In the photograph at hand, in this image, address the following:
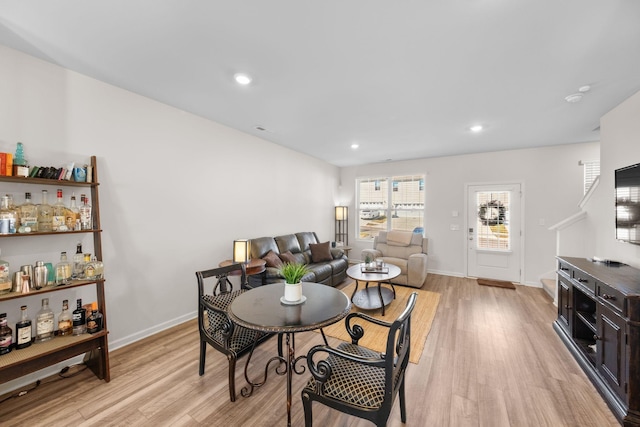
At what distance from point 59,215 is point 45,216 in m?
0.08

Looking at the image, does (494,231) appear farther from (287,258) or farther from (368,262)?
(287,258)

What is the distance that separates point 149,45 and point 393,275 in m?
3.74

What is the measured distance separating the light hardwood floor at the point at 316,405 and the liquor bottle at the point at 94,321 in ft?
1.44

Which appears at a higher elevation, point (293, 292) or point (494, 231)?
point (494, 231)

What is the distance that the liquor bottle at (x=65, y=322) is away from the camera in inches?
79.8

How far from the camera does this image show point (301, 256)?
4.44m

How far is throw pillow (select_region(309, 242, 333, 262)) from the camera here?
465 cm

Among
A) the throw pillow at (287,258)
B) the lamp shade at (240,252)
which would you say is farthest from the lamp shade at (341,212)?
the lamp shade at (240,252)

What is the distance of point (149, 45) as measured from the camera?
1.83 metres

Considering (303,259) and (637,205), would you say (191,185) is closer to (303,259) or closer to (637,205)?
(303,259)

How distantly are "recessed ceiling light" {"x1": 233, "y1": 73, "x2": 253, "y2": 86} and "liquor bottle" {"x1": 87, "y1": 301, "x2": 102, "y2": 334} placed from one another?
2.32 m

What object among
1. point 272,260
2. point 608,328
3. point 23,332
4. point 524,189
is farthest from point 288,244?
point 524,189

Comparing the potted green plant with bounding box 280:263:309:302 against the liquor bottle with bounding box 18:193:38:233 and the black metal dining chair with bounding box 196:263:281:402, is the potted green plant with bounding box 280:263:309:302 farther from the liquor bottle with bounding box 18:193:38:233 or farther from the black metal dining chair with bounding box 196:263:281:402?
the liquor bottle with bounding box 18:193:38:233

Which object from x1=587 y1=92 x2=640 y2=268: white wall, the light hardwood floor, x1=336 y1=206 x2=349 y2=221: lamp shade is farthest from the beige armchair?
x1=587 y1=92 x2=640 y2=268: white wall
